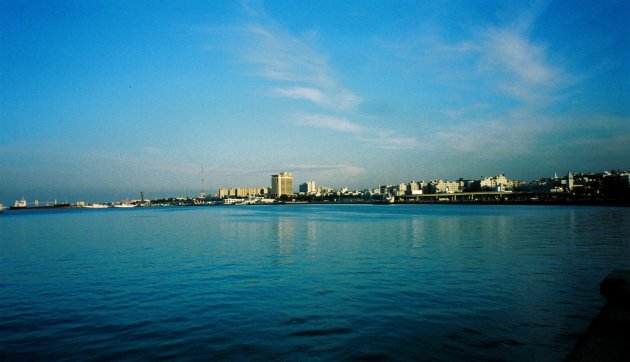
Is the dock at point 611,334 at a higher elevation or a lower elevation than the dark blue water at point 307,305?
higher

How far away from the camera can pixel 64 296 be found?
13.8 meters

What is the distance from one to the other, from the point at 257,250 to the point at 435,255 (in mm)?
10880

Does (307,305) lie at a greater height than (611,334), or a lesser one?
lesser

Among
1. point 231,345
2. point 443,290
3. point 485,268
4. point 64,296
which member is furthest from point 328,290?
point 64,296

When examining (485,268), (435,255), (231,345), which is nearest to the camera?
(231,345)

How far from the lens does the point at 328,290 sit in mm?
13594

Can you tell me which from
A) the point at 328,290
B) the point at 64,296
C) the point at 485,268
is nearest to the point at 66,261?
the point at 64,296

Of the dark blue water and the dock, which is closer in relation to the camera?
the dock

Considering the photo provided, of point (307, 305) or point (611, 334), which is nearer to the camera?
point (611, 334)

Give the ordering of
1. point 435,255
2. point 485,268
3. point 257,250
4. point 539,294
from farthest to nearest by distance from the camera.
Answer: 1. point 257,250
2. point 435,255
3. point 485,268
4. point 539,294

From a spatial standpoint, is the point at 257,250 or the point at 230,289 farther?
the point at 257,250

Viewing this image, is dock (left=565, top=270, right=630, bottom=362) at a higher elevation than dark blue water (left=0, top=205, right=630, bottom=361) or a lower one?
higher

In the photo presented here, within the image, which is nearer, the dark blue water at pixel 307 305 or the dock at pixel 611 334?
the dock at pixel 611 334

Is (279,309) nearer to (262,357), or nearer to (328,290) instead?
(328,290)
